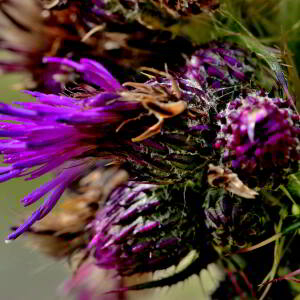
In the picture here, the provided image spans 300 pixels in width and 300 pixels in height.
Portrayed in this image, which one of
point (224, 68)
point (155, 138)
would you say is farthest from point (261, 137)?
point (224, 68)

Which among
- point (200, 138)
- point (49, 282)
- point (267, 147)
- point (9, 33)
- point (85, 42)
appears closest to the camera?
point (267, 147)

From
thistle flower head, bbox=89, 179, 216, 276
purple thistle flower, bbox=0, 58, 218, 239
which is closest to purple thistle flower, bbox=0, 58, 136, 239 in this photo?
purple thistle flower, bbox=0, 58, 218, 239

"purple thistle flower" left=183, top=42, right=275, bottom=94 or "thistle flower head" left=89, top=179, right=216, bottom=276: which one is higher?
"purple thistle flower" left=183, top=42, right=275, bottom=94

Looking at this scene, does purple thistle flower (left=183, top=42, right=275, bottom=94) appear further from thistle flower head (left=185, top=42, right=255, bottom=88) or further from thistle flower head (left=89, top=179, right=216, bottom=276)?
thistle flower head (left=89, top=179, right=216, bottom=276)

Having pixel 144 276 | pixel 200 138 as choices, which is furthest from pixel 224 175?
pixel 144 276

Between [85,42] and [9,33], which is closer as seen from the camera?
[85,42]

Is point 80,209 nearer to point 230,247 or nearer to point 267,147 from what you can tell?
point 230,247

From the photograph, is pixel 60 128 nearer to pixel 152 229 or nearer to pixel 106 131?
pixel 106 131
